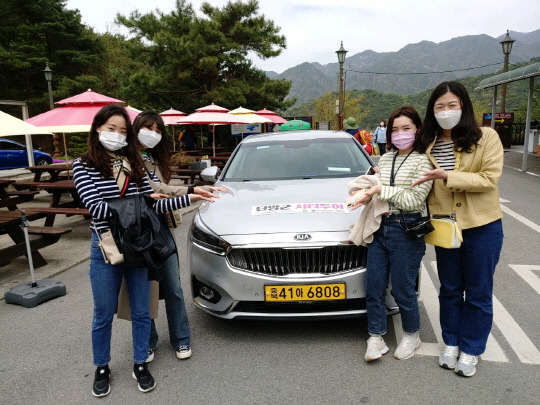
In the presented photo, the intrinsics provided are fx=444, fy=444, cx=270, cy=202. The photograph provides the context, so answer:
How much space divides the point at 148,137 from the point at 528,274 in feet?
13.3

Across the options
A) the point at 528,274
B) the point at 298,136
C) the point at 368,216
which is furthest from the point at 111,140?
the point at 528,274

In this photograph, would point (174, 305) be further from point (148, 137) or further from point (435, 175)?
point (435, 175)

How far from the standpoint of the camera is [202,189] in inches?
112

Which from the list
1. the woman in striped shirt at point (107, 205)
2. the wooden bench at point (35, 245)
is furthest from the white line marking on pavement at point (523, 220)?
the wooden bench at point (35, 245)

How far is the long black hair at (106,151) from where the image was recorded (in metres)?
2.51

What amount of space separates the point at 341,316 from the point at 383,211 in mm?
798

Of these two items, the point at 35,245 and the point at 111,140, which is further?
the point at 35,245

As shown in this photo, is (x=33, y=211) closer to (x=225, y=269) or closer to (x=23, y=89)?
(x=225, y=269)

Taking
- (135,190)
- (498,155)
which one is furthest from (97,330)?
(498,155)

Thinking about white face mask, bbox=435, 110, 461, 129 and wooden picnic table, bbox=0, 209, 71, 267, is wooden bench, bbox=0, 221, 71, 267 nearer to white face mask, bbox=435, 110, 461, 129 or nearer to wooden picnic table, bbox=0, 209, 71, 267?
wooden picnic table, bbox=0, 209, 71, 267

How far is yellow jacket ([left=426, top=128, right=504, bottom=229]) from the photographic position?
2.49 metres

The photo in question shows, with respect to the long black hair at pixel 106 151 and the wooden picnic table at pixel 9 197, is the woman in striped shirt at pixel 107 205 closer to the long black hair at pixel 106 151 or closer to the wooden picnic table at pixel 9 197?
the long black hair at pixel 106 151

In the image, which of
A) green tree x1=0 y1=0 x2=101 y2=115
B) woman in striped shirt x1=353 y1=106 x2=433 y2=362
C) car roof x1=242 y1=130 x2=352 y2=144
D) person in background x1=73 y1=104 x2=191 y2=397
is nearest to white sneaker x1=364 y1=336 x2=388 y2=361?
woman in striped shirt x1=353 y1=106 x2=433 y2=362

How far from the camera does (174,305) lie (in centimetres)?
305
